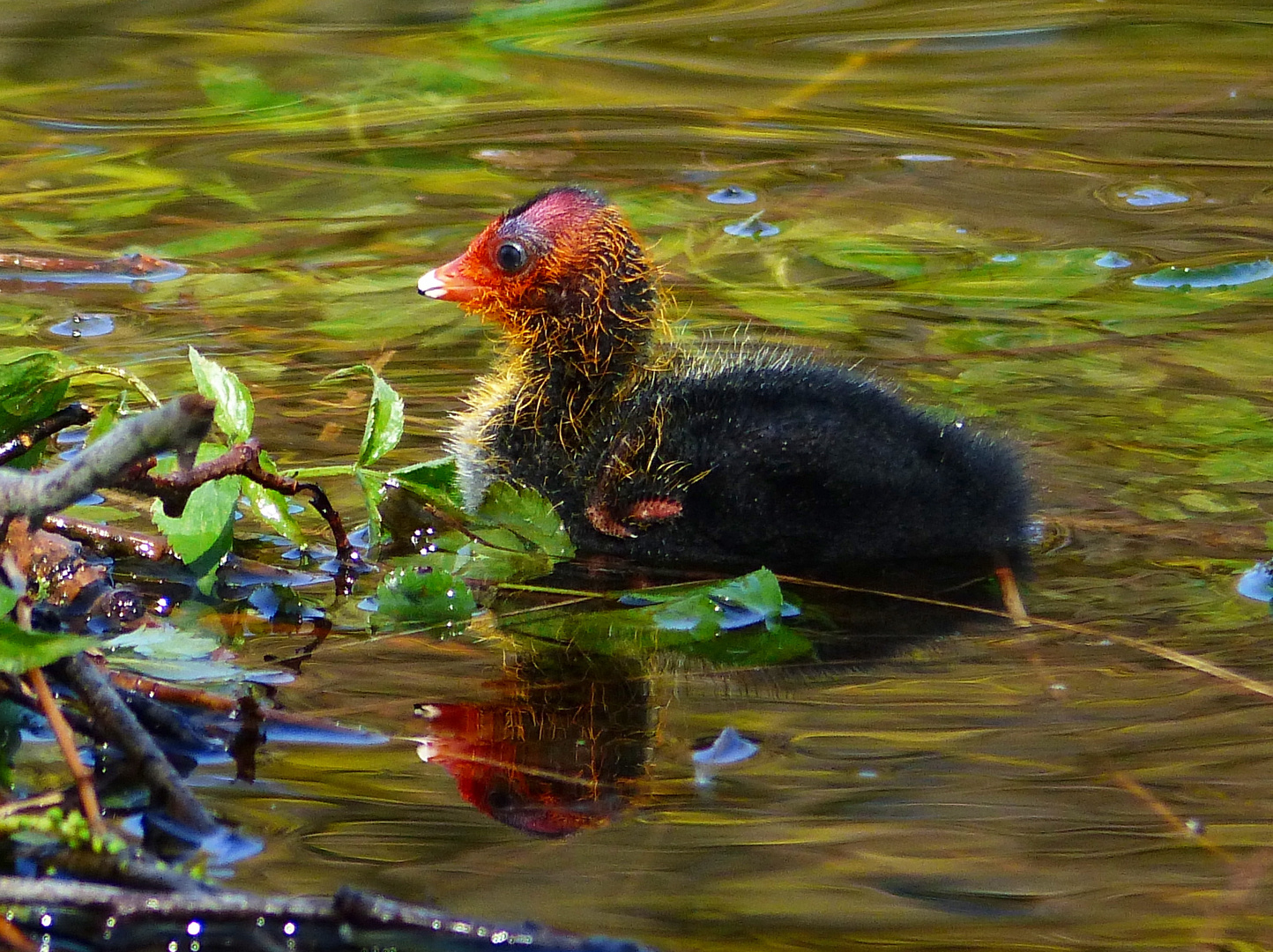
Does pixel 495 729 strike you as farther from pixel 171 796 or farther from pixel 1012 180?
pixel 1012 180

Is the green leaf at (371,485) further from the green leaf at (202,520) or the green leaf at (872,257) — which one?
the green leaf at (872,257)

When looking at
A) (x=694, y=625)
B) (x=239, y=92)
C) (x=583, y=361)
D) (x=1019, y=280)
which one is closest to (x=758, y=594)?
(x=694, y=625)

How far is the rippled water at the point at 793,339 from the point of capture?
9.59 feet

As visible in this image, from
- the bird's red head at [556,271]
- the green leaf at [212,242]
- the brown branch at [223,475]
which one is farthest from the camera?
the green leaf at [212,242]

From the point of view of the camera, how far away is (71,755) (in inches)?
109

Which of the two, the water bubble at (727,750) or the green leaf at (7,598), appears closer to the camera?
the green leaf at (7,598)

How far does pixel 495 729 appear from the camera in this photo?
11.4ft

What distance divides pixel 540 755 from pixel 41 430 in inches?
52.3

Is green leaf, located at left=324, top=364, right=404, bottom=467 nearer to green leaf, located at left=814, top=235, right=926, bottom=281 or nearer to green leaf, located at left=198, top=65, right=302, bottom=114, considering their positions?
green leaf, located at left=814, top=235, right=926, bottom=281

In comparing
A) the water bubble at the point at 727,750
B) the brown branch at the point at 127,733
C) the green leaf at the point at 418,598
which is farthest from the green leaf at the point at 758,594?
the brown branch at the point at 127,733

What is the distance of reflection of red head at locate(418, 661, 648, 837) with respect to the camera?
Answer: 10.2ft

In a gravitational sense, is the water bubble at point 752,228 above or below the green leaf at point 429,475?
below

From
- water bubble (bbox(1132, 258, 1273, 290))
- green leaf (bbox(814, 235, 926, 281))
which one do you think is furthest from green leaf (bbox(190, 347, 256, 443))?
water bubble (bbox(1132, 258, 1273, 290))

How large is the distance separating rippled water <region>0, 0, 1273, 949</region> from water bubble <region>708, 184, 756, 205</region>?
71mm
